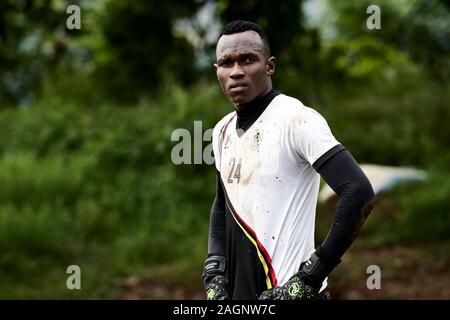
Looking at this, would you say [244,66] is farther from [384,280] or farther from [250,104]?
[384,280]

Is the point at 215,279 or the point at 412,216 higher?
the point at 412,216

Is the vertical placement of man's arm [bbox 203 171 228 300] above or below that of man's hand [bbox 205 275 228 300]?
above

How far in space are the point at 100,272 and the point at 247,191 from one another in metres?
6.65

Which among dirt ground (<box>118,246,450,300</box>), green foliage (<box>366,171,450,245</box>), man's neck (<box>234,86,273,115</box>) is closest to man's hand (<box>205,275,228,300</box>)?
man's neck (<box>234,86,273,115</box>)

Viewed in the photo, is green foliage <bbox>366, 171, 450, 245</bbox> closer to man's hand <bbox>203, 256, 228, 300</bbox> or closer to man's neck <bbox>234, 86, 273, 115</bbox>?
man's hand <bbox>203, 256, 228, 300</bbox>

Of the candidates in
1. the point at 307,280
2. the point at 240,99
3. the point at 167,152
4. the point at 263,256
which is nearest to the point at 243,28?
the point at 240,99

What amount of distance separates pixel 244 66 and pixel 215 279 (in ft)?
3.19

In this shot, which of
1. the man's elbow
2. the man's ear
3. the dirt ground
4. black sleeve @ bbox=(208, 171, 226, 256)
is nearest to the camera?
the man's elbow

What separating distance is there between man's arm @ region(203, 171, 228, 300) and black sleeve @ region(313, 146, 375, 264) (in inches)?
23.6

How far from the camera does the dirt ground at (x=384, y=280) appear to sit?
359 inches

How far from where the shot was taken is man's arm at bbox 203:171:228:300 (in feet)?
11.9

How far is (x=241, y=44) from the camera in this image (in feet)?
11.4

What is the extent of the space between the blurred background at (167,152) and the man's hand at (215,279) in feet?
17.1

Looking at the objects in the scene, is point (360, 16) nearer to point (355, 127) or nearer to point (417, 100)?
point (417, 100)
